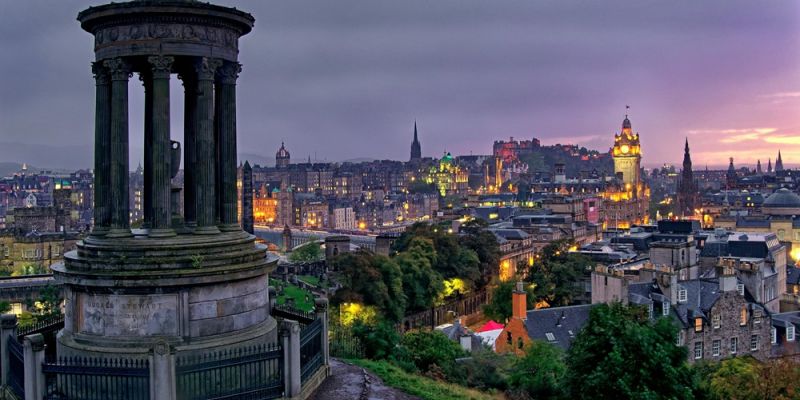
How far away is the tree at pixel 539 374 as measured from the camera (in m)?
29.7

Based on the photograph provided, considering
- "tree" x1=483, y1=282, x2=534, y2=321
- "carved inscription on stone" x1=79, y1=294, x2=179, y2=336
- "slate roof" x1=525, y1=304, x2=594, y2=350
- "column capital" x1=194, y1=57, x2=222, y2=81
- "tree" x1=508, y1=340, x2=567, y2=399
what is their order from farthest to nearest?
"tree" x1=483, y1=282, x2=534, y2=321 → "slate roof" x1=525, y1=304, x2=594, y2=350 → "tree" x1=508, y1=340, x2=567, y2=399 → "column capital" x1=194, y1=57, x2=222, y2=81 → "carved inscription on stone" x1=79, y1=294, x2=179, y2=336

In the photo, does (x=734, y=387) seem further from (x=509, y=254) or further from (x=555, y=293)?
(x=509, y=254)

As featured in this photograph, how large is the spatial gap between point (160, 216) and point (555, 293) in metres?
56.2

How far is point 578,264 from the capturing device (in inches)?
2972

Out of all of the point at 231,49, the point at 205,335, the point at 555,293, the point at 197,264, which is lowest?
the point at 555,293

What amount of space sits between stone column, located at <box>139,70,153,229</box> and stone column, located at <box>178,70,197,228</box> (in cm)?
91

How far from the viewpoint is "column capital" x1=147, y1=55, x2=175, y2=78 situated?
20578 millimetres

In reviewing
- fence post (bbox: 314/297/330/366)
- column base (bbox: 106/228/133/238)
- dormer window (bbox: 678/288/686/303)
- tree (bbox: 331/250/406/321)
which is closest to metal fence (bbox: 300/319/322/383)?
fence post (bbox: 314/297/330/366)

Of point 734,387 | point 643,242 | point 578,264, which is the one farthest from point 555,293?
point 734,387

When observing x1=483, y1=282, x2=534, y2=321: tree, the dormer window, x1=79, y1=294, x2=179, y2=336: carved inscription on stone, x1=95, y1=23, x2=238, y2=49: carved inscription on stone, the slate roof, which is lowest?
x1=483, y1=282, x2=534, y2=321: tree

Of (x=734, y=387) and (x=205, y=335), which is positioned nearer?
(x=205, y=335)

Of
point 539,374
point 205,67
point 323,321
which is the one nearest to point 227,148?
point 205,67

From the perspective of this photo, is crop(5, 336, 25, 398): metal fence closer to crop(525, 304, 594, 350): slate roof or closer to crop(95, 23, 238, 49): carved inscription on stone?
crop(95, 23, 238, 49): carved inscription on stone

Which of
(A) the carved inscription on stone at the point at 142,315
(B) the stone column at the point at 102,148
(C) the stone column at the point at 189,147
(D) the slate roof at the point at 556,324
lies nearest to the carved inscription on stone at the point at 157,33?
(B) the stone column at the point at 102,148
